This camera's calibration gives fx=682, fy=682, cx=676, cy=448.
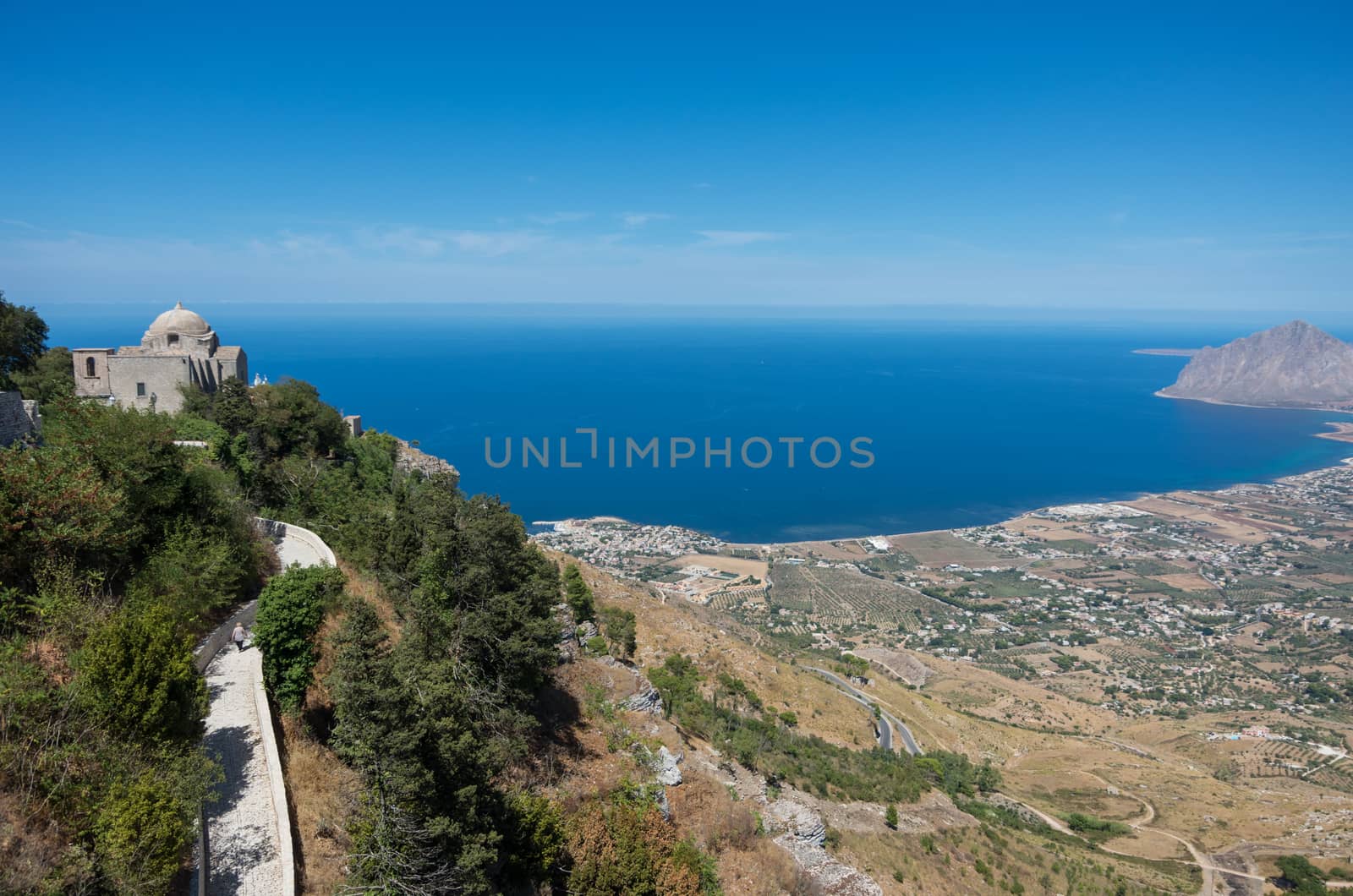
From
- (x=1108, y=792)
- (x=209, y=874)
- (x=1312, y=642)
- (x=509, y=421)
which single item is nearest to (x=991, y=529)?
(x=1312, y=642)

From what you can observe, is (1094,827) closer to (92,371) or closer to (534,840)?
(534,840)

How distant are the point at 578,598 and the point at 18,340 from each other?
77.2 ft

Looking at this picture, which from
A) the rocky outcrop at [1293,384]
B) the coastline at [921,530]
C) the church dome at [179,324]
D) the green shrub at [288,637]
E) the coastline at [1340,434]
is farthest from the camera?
the rocky outcrop at [1293,384]

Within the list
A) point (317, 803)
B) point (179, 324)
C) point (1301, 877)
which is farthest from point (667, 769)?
point (1301, 877)

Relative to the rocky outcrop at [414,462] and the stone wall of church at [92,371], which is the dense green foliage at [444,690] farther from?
the rocky outcrop at [414,462]

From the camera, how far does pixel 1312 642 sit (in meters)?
59.7

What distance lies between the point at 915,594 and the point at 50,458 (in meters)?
66.5

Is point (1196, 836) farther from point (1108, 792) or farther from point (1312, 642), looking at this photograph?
point (1312, 642)

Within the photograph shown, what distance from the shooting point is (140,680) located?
8.88 meters

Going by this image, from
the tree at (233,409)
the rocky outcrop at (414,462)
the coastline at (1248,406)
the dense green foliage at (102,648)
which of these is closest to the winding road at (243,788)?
the dense green foliage at (102,648)

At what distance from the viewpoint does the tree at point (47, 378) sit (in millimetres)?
23859

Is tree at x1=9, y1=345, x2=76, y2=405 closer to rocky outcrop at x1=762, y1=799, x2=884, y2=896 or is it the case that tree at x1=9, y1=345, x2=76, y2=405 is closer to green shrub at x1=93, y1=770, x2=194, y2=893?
green shrub at x1=93, y1=770, x2=194, y2=893

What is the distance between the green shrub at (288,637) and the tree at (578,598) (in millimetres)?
11357

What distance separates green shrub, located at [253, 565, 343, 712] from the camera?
39.0 ft
